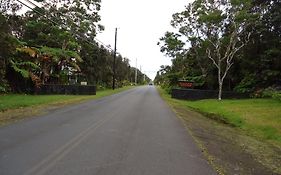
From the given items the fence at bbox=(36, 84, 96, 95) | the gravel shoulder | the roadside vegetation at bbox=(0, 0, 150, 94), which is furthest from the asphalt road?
the fence at bbox=(36, 84, 96, 95)

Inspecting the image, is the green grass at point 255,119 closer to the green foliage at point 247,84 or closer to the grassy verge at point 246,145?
the grassy verge at point 246,145

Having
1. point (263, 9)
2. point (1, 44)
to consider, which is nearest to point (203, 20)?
point (263, 9)

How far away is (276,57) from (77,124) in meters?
25.2

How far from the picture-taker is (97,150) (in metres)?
9.43

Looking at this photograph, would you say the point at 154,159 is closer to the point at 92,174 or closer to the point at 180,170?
the point at 180,170

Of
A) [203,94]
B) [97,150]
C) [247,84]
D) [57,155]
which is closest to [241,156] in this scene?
[97,150]

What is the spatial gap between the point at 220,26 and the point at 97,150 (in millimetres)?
29729

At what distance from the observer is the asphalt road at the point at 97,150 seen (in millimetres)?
7520

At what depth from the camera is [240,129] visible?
61.0 ft

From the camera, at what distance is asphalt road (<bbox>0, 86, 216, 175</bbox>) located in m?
7.52

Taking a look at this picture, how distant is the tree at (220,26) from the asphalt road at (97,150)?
22579 millimetres

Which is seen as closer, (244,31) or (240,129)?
(240,129)

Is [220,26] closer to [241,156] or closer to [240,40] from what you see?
[240,40]

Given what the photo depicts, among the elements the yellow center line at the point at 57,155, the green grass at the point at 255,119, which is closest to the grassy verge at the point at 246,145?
the green grass at the point at 255,119
